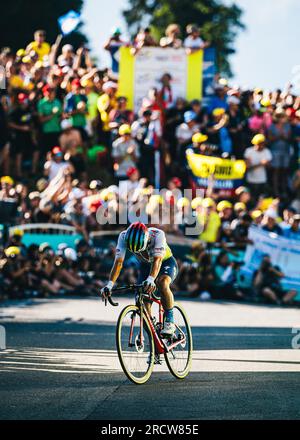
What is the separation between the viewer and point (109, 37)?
24.7 m

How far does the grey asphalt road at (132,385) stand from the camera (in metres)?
8.62

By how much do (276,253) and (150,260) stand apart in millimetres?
10230

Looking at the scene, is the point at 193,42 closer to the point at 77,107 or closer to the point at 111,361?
the point at 77,107

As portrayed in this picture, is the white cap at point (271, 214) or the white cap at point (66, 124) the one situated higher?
the white cap at point (66, 124)

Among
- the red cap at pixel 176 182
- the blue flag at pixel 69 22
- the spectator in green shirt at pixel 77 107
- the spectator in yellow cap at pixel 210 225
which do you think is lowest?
the spectator in yellow cap at pixel 210 225

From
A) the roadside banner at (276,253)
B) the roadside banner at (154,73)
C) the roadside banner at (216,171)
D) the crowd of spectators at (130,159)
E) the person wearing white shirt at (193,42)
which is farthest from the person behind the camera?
the person wearing white shirt at (193,42)

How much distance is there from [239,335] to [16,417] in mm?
6994

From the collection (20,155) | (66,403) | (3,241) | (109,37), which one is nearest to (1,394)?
(66,403)

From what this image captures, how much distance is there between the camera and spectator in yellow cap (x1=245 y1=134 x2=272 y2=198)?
875 inches

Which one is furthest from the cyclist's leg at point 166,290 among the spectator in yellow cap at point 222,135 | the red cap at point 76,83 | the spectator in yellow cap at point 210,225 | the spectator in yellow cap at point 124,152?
the red cap at point 76,83

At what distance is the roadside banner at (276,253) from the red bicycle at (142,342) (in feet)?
31.4

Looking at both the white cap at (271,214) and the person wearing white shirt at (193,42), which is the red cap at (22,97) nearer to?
the person wearing white shirt at (193,42)

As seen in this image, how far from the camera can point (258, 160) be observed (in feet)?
73.3

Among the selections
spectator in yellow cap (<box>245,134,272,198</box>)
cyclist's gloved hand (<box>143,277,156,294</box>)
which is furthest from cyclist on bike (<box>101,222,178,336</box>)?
spectator in yellow cap (<box>245,134,272,198</box>)
